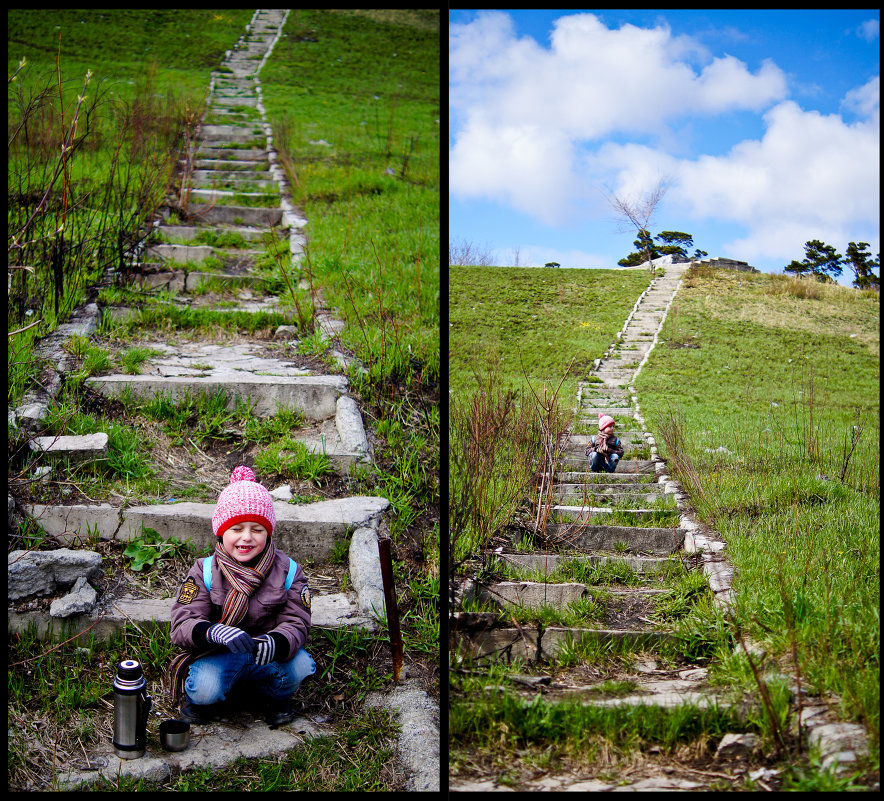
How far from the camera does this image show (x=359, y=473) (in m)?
2.41

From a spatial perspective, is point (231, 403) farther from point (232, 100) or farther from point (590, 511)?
point (232, 100)

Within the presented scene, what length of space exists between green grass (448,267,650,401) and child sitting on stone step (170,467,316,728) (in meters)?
0.62

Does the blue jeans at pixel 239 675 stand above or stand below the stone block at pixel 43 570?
below

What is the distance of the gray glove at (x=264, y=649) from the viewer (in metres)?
1.54

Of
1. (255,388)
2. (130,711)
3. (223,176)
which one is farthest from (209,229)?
(130,711)

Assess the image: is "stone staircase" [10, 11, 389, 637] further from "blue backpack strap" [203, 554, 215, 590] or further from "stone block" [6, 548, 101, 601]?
"blue backpack strap" [203, 554, 215, 590]

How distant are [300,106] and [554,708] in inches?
360

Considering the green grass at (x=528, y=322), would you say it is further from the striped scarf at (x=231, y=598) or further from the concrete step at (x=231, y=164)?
the concrete step at (x=231, y=164)

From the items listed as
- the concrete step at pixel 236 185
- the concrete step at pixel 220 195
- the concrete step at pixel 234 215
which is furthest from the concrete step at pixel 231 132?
the concrete step at pixel 234 215

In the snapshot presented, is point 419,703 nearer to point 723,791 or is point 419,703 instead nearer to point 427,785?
point 427,785

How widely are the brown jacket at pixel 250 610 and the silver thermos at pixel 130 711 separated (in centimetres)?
12

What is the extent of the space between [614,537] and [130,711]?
3.71ft

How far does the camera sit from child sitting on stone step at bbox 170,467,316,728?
155 cm

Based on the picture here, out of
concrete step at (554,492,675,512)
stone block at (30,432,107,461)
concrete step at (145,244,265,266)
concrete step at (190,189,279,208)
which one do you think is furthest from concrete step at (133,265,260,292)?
concrete step at (554,492,675,512)
